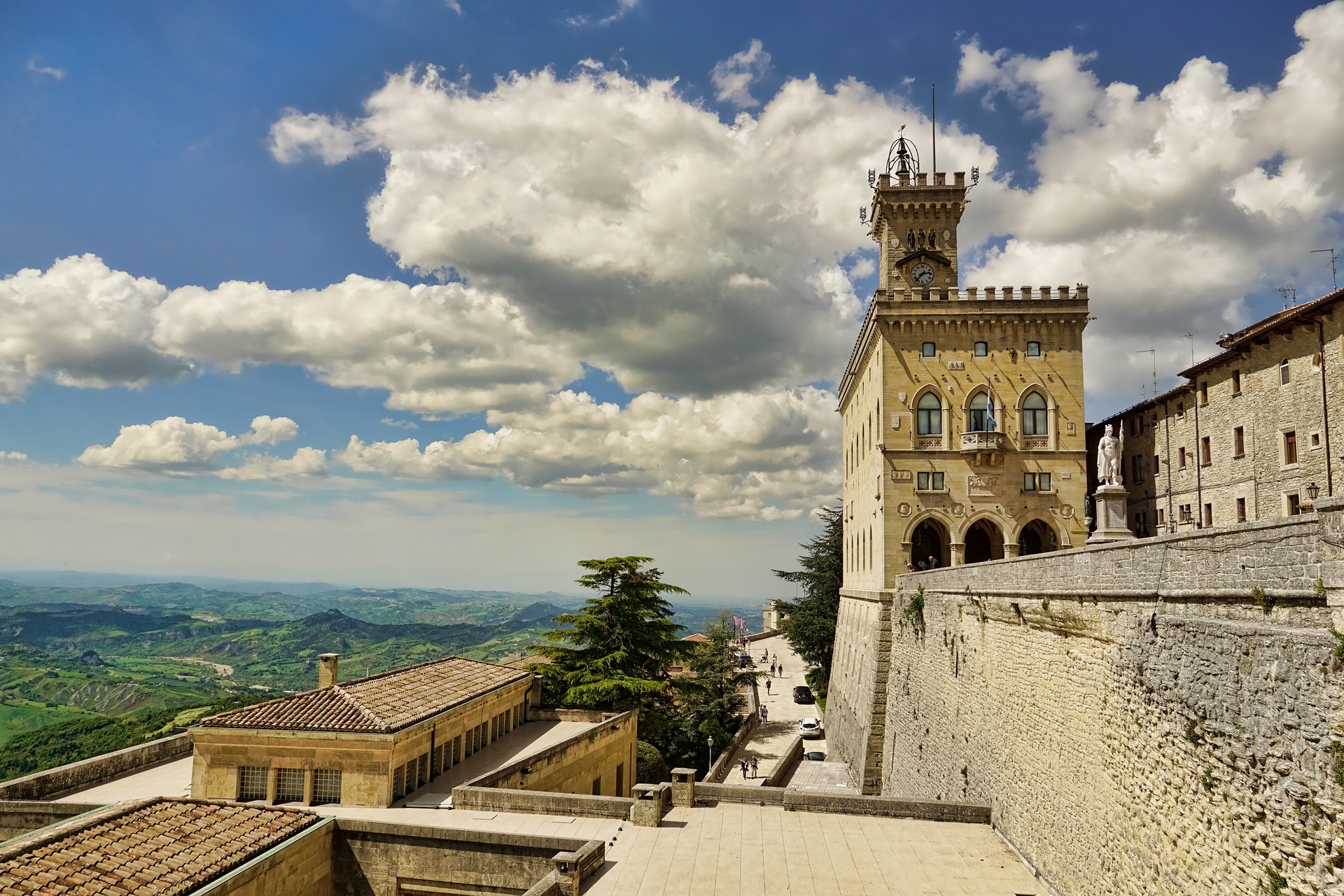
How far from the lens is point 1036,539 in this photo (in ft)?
109

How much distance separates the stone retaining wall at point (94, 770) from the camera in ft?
56.6

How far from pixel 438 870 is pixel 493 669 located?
1095 centimetres

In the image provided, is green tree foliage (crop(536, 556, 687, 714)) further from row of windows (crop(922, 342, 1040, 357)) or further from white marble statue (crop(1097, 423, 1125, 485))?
white marble statue (crop(1097, 423, 1125, 485))

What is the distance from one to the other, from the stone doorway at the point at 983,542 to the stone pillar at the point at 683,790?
62.8 ft

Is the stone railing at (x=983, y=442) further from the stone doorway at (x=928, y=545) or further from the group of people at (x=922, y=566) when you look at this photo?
the group of people at (x=922, y=566)

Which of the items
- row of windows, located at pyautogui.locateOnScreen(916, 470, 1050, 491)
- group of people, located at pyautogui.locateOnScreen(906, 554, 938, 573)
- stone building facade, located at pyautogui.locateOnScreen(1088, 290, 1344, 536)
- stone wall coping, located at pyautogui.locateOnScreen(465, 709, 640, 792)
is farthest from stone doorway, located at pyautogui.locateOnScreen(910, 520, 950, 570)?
stone wall coping, located at pyautogui.locateOnScreen(465, 709, 640, 792)

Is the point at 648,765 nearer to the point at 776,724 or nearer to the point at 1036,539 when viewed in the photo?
the point at 1036,539

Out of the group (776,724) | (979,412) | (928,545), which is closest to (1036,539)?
(928,545)

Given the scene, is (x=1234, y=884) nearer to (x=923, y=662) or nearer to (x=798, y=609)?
(x=923, y=662)

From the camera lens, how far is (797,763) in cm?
3347

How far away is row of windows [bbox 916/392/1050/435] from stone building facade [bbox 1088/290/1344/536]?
19.4ft

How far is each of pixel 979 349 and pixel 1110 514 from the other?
57.7 ft

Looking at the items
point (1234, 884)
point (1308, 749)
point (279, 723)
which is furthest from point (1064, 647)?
point (279, 723)

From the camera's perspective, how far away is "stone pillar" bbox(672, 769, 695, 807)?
1677 centimetres
